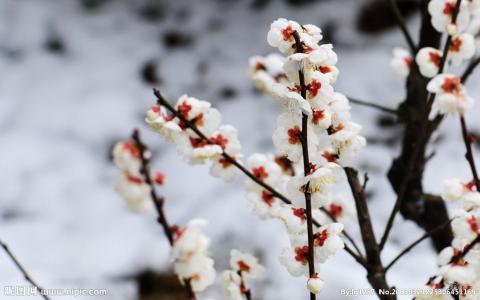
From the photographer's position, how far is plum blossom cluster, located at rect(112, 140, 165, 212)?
71 centimetres

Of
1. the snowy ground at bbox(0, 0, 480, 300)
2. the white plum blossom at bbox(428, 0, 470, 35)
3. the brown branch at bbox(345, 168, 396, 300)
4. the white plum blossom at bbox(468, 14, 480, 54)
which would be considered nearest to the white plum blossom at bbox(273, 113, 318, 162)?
the brown branch at bbox(345, 168, 396, 300)

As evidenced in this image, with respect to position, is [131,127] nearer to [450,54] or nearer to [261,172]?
[261,172]

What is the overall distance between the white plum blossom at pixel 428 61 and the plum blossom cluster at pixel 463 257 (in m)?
0.18

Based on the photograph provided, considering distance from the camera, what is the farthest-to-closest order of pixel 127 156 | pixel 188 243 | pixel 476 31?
pixel 476 31 < pixel 127 156 < pixel 188 243

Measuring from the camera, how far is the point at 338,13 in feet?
7.72

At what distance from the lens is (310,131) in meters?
0.68

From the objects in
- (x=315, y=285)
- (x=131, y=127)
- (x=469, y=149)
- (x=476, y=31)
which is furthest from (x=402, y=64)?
(x=131, y=127)

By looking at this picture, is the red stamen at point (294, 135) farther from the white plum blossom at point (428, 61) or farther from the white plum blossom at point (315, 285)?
the white plum blossom at point (428, 61)

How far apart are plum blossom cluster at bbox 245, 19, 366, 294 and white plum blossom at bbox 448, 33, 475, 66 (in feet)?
0.92

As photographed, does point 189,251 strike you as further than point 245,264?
No

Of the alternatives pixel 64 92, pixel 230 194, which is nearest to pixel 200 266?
pixel 230 194

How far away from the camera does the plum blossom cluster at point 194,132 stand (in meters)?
0.73

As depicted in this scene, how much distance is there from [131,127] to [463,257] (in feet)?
5.35

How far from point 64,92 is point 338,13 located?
47.6 inches
